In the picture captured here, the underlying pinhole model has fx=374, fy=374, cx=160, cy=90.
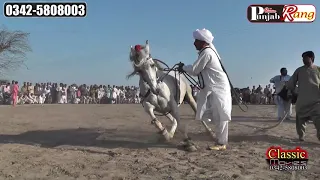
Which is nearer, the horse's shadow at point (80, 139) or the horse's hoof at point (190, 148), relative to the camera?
the horse's hoof at point (190, 148)

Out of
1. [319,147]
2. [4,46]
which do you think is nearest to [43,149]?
[319,147]

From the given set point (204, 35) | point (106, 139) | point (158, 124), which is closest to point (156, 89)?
point (158, 124)

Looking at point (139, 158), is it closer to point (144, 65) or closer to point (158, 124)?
point (158, 124)

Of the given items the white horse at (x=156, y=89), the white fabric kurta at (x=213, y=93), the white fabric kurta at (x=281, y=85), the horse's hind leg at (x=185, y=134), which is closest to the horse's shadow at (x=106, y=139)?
the horse's hind leg at (x=185, y=134)

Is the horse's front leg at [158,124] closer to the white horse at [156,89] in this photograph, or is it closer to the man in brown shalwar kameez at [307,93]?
the white horse at [156,89]

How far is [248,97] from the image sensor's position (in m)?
30.5

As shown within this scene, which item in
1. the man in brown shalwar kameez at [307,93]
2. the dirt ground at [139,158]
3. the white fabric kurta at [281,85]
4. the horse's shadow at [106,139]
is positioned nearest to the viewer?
the dirt ground at [139,158]

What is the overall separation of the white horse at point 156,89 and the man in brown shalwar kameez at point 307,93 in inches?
106

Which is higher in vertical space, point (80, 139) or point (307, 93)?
point (307, 93)

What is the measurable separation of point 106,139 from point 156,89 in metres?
1.72

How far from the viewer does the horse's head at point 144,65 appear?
7.52 meters

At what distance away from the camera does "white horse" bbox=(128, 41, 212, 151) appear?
753 centimetres

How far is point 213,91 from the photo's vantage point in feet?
22.7

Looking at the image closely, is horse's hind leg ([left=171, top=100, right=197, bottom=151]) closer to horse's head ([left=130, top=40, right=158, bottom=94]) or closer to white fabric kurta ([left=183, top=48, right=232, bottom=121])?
white fabric kurta ([left=183, top=48, right=232, bottom=121])
